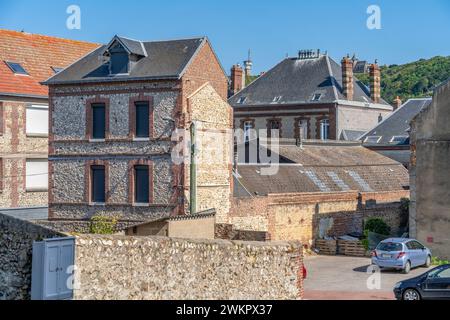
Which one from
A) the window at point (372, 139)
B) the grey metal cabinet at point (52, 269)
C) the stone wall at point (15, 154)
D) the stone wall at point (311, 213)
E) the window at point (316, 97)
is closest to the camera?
the grey metal cabinet at point (52, 269)

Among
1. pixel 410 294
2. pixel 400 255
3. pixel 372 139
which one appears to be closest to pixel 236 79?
pixel 372 139

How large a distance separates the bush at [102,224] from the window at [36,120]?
9.33 m

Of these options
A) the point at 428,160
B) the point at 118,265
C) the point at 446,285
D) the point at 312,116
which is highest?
the point at 312,116

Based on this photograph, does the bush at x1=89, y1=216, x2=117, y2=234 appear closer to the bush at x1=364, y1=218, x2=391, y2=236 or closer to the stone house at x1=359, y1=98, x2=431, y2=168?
the bush at x1=364, y1=218, x2=391, y2=236

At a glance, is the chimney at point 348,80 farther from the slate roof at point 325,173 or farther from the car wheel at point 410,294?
the car wheel at point 410,294

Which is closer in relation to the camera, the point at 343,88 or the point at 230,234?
the point at 230,234

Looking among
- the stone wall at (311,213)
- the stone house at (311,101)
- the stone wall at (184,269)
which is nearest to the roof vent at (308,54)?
the stone house at (311,101)

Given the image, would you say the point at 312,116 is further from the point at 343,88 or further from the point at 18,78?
the point at 18,78

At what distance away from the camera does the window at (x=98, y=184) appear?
106ft

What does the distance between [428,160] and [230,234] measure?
8.31 meters

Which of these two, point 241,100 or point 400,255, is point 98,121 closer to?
point 400,255

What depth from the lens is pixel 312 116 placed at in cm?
6122

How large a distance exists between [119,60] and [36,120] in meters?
9.52

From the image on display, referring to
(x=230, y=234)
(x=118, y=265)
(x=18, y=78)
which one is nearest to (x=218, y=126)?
(x=230, y=234)
